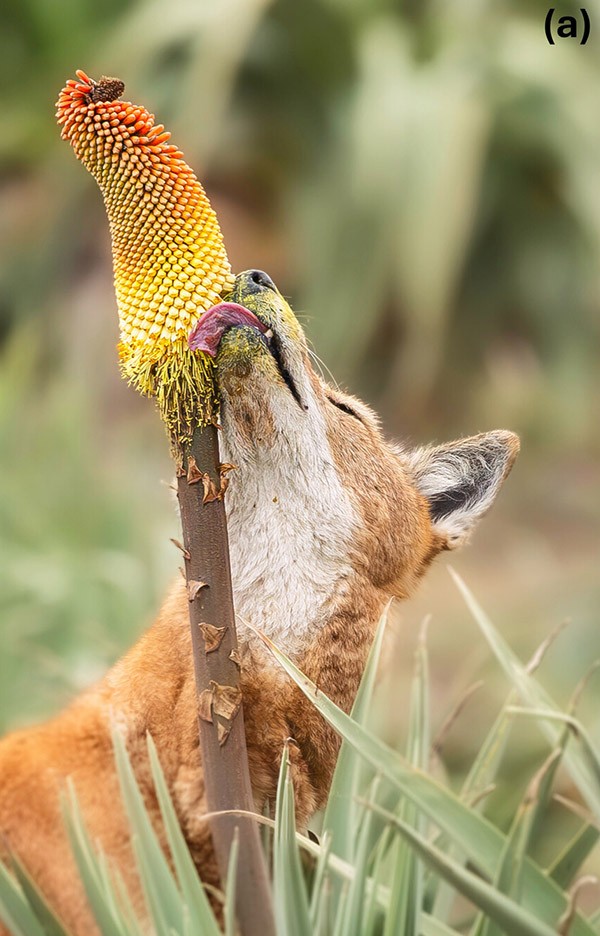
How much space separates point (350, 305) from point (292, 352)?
258 inches

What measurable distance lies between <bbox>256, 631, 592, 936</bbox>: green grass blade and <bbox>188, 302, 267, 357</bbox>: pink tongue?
428 mm

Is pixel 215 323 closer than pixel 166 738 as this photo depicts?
Yes

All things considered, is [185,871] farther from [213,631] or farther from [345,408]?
[345,408]

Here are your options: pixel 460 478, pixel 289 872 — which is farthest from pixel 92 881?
pixel 460 478

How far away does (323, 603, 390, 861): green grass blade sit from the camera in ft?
6.24

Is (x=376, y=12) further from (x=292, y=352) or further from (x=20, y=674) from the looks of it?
(x=292, y=352)

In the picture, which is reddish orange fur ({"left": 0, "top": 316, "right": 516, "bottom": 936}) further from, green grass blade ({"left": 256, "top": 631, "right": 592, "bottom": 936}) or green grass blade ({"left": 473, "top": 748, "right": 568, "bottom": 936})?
green grass blade ({"left": 473, "top": 748, "right": 568, "bottom": 936})

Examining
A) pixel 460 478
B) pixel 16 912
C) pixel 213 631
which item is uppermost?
pixel 460 478

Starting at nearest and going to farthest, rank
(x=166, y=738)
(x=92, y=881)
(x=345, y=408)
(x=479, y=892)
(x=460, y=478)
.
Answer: (x=479, y=892), (x=92, y=881), (x=166, y=738), (x=345, y=408), (x=460, y=478)

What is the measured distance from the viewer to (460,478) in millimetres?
2764

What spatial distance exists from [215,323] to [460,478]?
3.94ft

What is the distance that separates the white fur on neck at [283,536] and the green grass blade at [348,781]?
17 cm

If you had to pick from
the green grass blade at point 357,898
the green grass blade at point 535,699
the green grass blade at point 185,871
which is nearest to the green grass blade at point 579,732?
the green grass blade at point 535,699

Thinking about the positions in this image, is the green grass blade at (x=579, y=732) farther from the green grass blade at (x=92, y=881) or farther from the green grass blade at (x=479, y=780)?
the green grass blade at (x=92, y=881)
